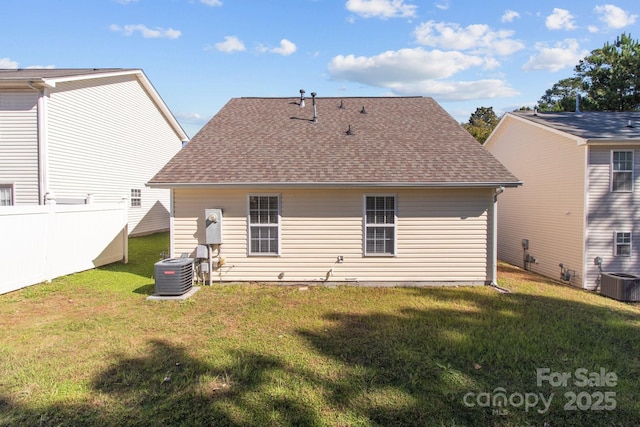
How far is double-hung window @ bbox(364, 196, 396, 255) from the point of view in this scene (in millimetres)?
8125

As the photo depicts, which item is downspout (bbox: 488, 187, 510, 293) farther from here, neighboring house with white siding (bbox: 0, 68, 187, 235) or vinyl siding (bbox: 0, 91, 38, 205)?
vinyl siding (bbox: 0, 91, 38, 205)

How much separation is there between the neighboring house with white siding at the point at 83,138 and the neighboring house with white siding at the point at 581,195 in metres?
14.9

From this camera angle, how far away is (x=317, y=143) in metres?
9.38

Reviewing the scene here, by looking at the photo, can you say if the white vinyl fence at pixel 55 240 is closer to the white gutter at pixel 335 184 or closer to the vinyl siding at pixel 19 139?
the white gutter at pixel 335 184

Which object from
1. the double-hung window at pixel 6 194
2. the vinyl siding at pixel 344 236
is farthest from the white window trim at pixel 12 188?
the vinyl siding at pixel 344 236

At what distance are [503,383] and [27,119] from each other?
14367 millimetres

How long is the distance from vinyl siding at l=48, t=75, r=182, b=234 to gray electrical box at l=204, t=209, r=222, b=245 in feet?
23.9

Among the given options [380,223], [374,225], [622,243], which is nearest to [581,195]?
[622,243]

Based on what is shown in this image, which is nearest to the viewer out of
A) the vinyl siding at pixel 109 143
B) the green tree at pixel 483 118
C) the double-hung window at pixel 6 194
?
the double-hung window at pixel 6 194

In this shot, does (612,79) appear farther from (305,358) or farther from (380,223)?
(305,358)

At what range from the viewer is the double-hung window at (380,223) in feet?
26.7

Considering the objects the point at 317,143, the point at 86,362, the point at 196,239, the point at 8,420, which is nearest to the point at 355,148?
the point at 317,143

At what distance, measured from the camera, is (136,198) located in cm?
1609

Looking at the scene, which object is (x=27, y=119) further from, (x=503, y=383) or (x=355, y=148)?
(x=503, y=383)
